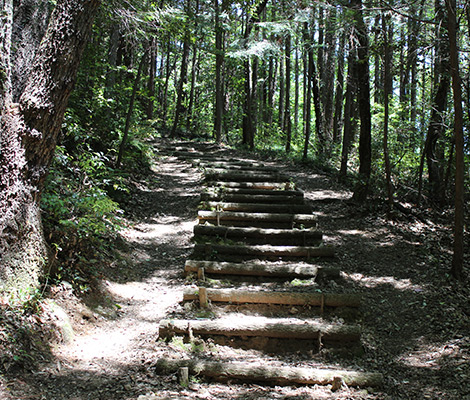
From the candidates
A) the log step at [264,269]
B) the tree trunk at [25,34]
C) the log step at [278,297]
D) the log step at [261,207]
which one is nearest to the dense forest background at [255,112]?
the tree trunk at [25,34]

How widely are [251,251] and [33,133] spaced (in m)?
4.07

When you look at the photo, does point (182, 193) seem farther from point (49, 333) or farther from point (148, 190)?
point (49, 333)

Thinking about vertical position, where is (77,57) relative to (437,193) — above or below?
above

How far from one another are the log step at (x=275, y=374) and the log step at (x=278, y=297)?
147 cm

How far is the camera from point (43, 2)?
A: 16.3 ft

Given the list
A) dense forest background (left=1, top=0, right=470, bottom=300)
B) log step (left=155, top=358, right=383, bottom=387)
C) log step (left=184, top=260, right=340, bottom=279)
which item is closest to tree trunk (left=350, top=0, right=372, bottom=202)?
dense forest background (left=1, top=0, right=470, bottom=300)

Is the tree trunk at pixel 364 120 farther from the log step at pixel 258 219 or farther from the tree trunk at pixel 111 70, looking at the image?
the tree trunk at pixel 111 70

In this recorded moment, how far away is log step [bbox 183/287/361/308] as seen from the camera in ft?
18.0

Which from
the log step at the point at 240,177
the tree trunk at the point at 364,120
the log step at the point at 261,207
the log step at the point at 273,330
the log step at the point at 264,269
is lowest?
the log step at the point at 273,330

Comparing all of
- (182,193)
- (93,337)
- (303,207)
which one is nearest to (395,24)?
(303,207)

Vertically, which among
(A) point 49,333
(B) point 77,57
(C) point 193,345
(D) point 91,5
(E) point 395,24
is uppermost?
(E) point 395,24

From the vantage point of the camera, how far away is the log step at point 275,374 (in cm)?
397

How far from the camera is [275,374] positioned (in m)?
3.98

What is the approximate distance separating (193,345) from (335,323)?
1985mm
